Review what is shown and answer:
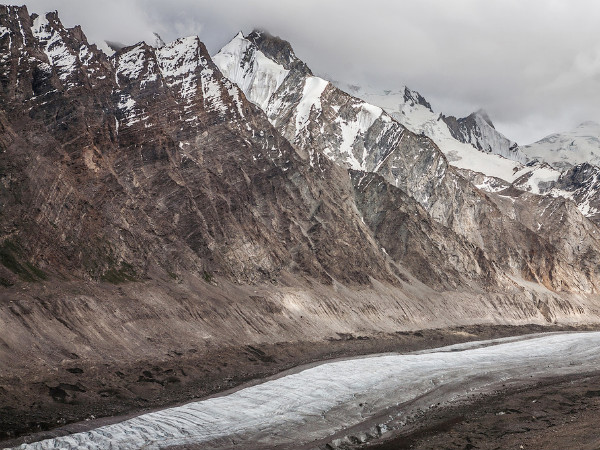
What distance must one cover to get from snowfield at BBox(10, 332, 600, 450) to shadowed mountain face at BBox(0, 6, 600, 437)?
6.34 m

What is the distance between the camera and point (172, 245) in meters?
117

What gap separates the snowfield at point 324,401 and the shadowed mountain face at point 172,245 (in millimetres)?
6336

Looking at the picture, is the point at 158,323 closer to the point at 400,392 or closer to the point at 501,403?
the point at 400,392

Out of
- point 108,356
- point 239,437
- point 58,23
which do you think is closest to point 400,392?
point 239,437

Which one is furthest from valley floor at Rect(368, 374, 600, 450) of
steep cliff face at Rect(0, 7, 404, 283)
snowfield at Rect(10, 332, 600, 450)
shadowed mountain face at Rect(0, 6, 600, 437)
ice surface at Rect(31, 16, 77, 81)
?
ice surface at Rect(31, 16, 77, 81)

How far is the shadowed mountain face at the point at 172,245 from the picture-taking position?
241ft

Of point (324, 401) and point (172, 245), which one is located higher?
point (172, 245)

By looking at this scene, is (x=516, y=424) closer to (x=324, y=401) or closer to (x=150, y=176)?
(x=324, y=401)

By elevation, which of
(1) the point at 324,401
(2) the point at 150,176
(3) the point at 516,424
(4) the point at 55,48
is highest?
(4) the point at 55,48

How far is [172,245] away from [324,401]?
62.3 metres

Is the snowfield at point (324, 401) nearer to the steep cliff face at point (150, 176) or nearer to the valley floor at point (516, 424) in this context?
the valley floor at point (516, 424)

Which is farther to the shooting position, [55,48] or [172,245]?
[55,48]

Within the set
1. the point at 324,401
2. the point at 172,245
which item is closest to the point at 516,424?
the point at 324,401

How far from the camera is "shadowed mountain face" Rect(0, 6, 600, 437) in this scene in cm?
7338
